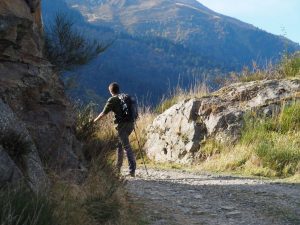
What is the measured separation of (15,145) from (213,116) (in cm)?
992

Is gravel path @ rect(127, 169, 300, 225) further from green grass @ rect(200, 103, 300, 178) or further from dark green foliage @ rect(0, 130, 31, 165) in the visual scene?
dark green foliage @ rect(0, 130, 31, 165)

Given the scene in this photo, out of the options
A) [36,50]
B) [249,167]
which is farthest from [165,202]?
[249,167]

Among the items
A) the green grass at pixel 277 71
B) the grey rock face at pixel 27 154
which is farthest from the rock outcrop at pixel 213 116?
the grey rock face at pixel 27 154

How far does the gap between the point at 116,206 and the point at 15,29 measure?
228 centimetres

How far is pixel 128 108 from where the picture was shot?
1068 centimetres

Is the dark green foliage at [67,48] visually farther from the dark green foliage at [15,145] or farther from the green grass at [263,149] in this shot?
the dark green foliage at [15,145]

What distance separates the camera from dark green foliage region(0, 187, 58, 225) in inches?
148

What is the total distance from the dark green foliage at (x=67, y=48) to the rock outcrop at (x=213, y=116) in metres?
3.07

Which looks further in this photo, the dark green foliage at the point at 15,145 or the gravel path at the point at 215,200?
the gravel path at the point at 215,200

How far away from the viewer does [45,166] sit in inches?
235

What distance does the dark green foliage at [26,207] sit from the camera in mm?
3760

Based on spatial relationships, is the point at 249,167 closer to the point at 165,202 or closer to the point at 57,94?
the point at 165,202

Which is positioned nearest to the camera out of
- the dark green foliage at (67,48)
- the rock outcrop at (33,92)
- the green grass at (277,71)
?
the rock outcrop at (33,92)

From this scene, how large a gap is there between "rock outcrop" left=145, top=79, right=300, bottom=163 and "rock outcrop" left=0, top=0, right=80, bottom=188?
758 centimetres
